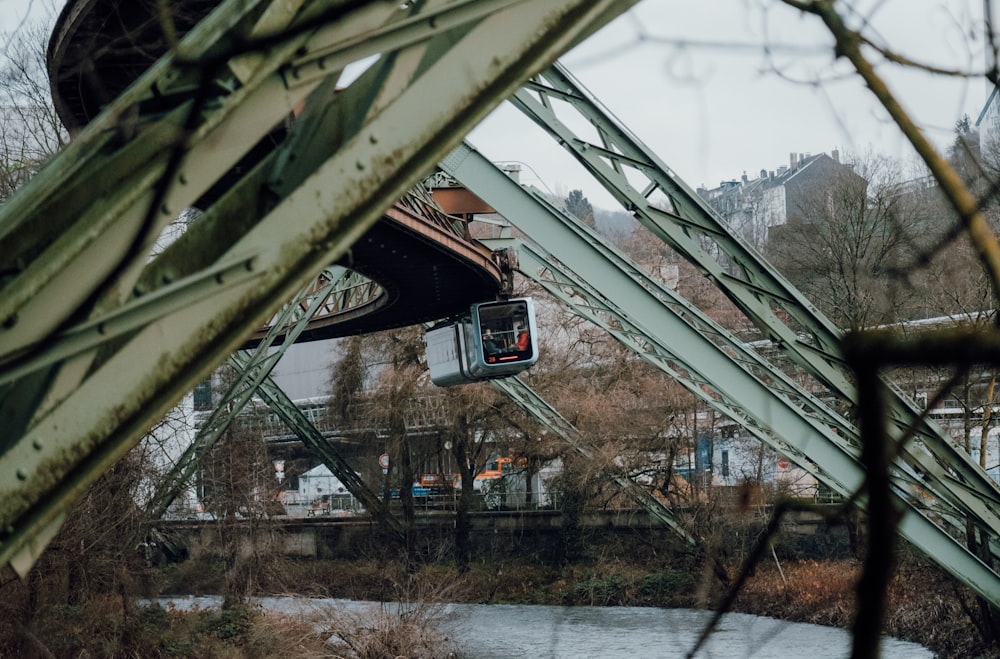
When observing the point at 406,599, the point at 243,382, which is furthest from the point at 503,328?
the point at 243,382

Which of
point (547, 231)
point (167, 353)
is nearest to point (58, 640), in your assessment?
point (547, 231)

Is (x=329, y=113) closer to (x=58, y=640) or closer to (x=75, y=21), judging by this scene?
(x=75, y=21)

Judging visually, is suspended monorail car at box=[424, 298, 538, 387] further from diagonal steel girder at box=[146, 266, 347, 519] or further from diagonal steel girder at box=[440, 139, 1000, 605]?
diagonal steel girder at box=[440, 139, 1000, 605]

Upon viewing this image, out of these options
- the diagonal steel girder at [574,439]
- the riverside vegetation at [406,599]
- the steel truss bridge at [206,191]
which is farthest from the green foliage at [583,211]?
the steel truss bridge at [206,191]

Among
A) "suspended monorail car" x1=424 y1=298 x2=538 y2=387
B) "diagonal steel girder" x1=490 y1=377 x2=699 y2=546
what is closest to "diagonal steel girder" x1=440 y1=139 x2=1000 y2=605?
"suspended monorail car" x1=424 y1=298 x2=538 y2=387

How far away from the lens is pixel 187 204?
1.98 meters

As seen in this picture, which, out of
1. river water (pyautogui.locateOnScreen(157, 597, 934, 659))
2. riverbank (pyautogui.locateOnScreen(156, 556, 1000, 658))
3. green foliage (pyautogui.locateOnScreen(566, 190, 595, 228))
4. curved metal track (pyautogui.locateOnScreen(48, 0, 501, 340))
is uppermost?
green foliage (pyautogui.locateOnScreen(566, 190, 595, 228))

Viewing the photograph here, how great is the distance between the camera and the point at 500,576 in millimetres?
31516

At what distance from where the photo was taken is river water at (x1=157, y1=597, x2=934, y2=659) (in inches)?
754

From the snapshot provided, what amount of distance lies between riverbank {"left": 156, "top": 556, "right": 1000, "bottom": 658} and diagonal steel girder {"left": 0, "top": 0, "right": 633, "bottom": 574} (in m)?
14.5

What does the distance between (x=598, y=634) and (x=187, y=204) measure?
22.2 metres

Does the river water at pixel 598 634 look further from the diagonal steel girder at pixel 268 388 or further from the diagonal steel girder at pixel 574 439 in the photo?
the diagonal steel girder at pixel 268 388

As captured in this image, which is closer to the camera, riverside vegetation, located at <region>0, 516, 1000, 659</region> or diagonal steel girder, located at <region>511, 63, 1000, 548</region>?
diagonal steel girder, located at <region>511, 63, 1000, 548</region>

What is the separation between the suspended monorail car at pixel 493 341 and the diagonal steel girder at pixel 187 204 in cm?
2062
